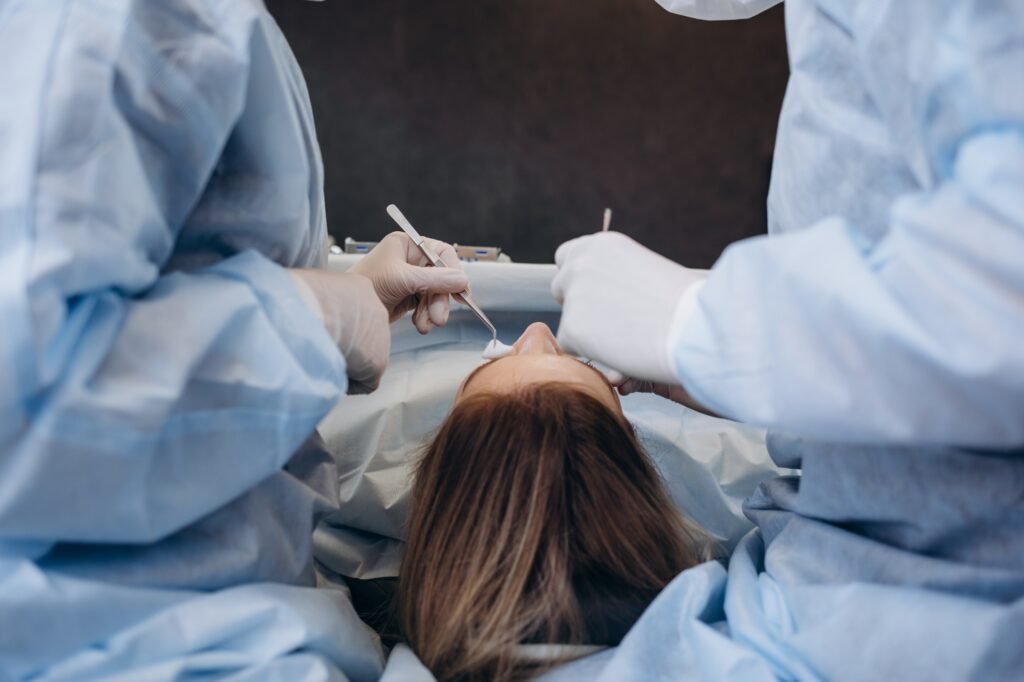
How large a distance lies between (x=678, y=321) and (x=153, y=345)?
0.44 m

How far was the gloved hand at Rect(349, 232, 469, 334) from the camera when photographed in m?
1.07

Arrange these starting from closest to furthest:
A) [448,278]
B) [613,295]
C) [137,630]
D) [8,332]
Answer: [8,332]
[137,630]
[613,295]
[448,278]

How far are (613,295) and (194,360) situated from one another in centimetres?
40

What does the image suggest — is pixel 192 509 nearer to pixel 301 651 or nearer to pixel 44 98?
pixel 301 651

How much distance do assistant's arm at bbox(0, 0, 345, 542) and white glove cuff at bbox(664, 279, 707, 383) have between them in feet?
0.97

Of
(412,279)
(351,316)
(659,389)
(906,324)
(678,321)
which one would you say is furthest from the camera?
(659,389)

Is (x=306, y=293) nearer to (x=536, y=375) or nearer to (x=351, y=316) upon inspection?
(x=351, y=316)

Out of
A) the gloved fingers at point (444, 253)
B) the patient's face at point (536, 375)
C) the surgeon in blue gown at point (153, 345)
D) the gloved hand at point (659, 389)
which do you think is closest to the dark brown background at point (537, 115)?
the gloved fingers at point (444, 253)

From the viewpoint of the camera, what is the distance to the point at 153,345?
56 centimetres

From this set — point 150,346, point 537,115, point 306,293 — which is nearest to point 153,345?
point 150,346

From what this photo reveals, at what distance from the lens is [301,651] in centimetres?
66

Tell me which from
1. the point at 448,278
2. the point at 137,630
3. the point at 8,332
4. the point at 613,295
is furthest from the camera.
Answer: the point at 448,278

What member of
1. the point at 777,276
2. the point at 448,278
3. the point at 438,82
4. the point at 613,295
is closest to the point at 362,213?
the point at 438,82

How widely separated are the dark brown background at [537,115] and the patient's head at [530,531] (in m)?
1.89
